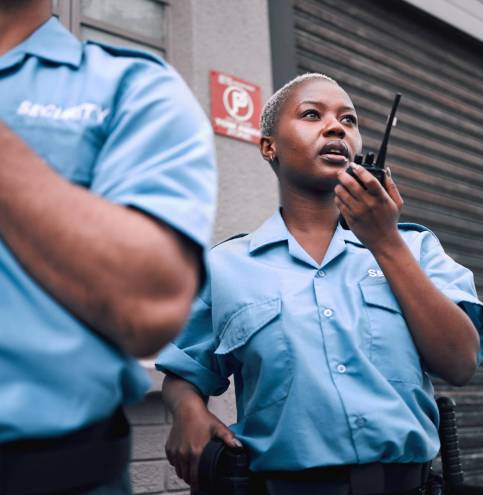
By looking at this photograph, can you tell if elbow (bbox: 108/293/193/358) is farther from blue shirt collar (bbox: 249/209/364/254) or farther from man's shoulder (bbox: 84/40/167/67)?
blue shirt collar (bbox: 249/209/364/254)

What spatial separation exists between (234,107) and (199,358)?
1926mm

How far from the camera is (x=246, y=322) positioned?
1.81m

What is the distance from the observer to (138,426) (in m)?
2.82

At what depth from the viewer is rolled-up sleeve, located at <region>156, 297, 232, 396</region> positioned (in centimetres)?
192

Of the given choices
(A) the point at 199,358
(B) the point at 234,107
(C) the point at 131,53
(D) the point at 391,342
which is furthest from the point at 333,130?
(B) the point at 234,107

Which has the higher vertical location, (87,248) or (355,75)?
(87,248)

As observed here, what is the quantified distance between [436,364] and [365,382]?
0.67ft

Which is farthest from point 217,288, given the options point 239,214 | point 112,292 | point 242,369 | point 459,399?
point 459,399

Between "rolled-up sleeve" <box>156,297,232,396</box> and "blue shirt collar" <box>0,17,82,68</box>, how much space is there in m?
1.01

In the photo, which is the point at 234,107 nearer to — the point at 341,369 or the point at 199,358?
the point at 199,358

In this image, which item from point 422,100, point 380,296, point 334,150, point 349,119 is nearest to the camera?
point 380,296

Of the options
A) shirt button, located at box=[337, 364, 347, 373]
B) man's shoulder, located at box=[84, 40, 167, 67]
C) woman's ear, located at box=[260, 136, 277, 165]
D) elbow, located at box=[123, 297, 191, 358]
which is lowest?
shirt button, located at box=[337, 364, 347, 373]

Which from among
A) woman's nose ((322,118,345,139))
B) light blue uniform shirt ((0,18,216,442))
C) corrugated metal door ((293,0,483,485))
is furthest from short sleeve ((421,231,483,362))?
corrugated metal door ((293,0,483,485))

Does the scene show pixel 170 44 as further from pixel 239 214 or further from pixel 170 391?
pixel 170 391
